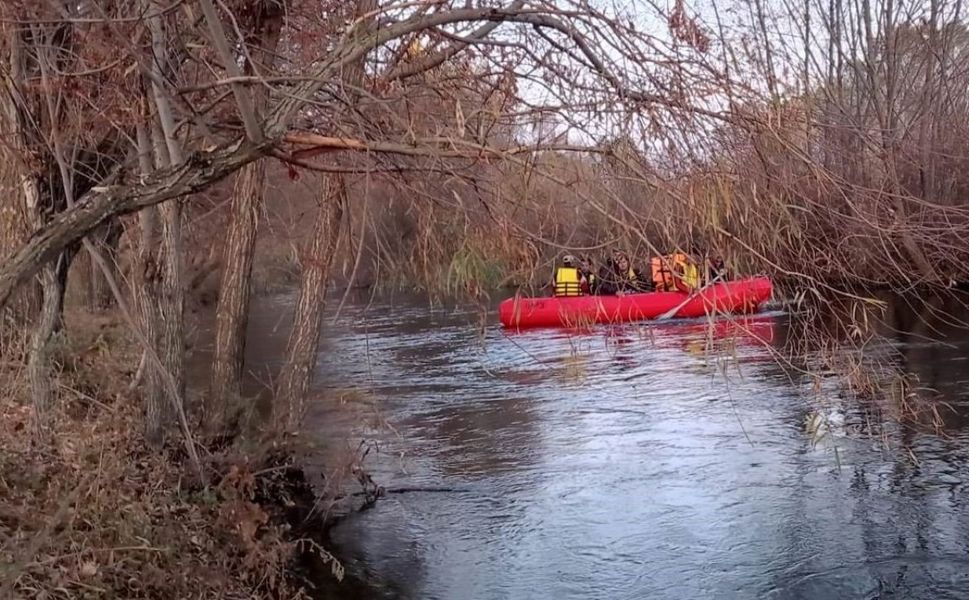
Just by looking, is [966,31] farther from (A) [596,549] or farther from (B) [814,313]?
(B) [814,313]

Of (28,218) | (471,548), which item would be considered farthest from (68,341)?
(471,548)

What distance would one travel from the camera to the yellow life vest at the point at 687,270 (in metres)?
3.66

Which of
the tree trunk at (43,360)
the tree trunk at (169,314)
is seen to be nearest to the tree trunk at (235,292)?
the tree trunk at (169,314)

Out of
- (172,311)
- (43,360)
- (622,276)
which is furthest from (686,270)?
(172,311)

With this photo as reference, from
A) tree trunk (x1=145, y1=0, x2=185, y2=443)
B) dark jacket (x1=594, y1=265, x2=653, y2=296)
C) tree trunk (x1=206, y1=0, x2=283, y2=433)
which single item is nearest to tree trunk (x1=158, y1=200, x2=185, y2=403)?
tree trunk (x1=145, y1=0, x2=185, y2=443)

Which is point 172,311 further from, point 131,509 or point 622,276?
point 622,276

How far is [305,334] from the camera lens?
29.2ft

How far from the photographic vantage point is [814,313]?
399cm

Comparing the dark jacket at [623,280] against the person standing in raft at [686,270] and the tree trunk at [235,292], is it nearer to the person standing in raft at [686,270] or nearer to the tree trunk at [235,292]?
the person standing in raft at [686,270]

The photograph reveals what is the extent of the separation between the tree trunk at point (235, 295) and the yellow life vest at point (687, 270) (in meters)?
5.08

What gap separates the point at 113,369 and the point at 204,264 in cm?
1085

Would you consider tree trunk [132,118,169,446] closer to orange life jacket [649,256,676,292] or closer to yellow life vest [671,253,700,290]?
orange life jacket [649,256,676,292]

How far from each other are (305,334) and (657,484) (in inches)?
134

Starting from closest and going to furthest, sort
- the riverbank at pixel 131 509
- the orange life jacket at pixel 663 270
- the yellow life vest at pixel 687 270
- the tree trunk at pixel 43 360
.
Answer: the yellow life vest at pixel 687 270
the orange life jacket at pixel 663 270
the riverbank at pixel 131 509
the tree trunk at pixel 43 360
